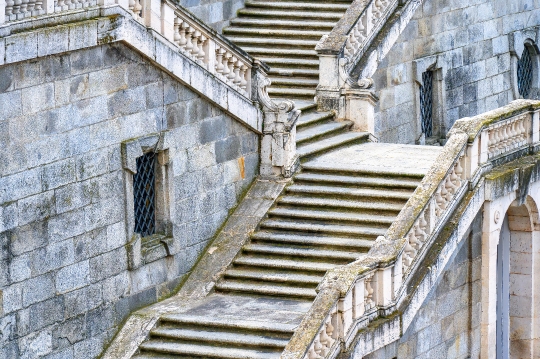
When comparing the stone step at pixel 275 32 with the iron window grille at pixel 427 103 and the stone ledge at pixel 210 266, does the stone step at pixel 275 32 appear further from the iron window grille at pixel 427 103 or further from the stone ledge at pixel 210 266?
the stone ledge at pixel 210 266

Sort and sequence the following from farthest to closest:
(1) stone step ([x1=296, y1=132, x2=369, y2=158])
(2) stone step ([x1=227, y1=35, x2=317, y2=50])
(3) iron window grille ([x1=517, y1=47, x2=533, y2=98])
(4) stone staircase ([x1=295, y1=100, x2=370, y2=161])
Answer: (3) iron window grille ([x1=517, y1=47, x2=533, y2=98])
(2) stone step ([x1=227, y1=35, x2=317, y2=50])
(4) stone staircase ([x1=295, y1=100, x2=370, y2=161])
(1) stone step ([x1=296, y1=132, x2=369, y2=158])

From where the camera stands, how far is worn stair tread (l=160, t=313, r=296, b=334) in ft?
88.5

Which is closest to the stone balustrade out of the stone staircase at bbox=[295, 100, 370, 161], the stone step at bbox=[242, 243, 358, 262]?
the stone staircase at bbox=[295, 100, 370, 161]

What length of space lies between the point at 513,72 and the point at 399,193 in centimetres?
1032

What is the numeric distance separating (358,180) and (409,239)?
2.32 m

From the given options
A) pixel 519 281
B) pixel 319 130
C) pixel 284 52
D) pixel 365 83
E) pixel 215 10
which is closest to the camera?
pixel 519 281

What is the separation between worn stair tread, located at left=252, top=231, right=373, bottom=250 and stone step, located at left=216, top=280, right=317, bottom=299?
947 millimetres

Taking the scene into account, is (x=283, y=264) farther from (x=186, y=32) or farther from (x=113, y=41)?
(x=113, y=41)

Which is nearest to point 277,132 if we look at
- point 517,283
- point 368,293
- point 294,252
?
point 294,252

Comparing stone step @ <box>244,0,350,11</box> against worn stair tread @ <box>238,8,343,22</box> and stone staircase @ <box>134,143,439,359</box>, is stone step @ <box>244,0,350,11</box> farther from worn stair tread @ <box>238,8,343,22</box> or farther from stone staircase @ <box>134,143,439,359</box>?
stone staircase @ <box>134,143,439,359</box>

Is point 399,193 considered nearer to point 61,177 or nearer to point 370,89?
point 370,89

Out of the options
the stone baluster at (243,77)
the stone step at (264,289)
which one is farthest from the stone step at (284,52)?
the stone step at (264,289)

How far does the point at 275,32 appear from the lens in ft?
113

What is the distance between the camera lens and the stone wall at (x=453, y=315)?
28.3m
